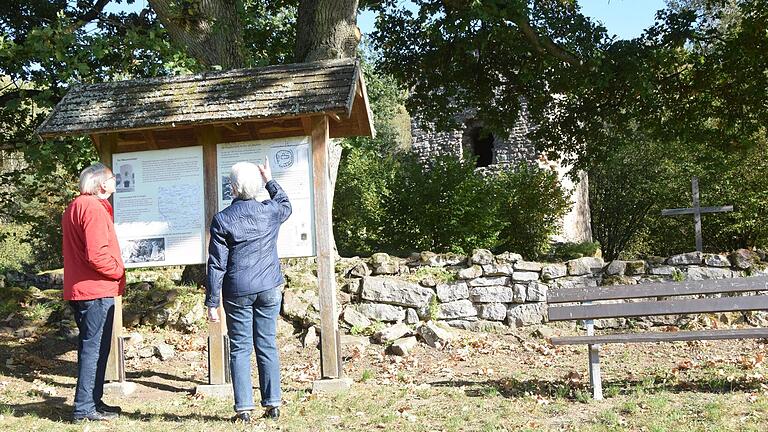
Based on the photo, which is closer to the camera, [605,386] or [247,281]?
[247,281]

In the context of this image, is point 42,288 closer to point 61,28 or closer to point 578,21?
point 61,28

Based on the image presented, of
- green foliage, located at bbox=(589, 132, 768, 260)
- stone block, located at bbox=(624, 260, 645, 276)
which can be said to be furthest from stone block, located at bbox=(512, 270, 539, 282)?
green foliage, located at bbox=(589, 132, 768, 260)

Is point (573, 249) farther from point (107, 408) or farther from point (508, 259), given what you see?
point (107, 408)

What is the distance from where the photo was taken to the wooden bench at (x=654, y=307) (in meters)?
5.54

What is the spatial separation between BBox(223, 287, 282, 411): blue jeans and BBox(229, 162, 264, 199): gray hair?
69cm

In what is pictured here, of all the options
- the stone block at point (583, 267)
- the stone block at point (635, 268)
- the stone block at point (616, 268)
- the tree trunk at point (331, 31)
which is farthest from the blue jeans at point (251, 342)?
the stone block at point (635, 268)

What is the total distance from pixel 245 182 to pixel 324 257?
1.41 meters

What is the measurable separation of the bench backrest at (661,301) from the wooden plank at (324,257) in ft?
6.02

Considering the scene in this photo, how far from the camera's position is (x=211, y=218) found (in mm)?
6457

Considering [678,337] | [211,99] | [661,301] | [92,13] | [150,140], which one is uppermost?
[92,13]

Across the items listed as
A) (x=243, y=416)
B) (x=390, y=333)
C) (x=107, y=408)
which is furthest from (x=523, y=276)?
(x=107, y=408)

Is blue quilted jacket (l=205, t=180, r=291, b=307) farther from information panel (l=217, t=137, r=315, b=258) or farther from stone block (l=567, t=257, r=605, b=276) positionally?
stone block (l=567, t=257, r=605, b=276)

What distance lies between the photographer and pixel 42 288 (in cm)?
1215

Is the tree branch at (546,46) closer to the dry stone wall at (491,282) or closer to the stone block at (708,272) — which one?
the dry stone wall at (491,282)
